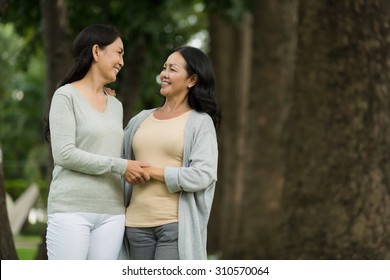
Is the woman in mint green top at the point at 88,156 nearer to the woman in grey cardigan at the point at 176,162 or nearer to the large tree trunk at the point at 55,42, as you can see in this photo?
the woman in grey cardigan at the point at 176,162

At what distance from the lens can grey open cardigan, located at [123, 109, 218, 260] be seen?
4.60 meters

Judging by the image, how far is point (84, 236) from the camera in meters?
4.62

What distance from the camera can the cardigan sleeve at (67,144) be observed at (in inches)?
177

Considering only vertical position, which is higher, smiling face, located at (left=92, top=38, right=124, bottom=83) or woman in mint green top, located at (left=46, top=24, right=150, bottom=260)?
smiling face, located at (left=92, top=38, right=124, bottom=83)

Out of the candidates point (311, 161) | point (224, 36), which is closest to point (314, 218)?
point (311, 161)

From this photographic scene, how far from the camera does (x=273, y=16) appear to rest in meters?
16.0

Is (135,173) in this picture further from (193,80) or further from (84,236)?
(193,80)

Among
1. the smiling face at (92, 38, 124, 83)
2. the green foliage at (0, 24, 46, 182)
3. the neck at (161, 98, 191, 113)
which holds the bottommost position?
the green foliage at (0, 24, 46, 182)

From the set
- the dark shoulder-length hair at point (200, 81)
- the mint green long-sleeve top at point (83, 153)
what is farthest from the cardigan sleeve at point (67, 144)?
the dark shoulder-length hair at point (200, 81)

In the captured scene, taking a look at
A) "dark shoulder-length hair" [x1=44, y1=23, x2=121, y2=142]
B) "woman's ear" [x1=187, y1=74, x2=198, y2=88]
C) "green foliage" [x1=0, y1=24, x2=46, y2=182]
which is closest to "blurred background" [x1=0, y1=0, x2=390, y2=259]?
"dark shoulder-length hair" [x1=44, y1=23, x2=121, y2=142]

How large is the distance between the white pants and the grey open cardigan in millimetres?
346

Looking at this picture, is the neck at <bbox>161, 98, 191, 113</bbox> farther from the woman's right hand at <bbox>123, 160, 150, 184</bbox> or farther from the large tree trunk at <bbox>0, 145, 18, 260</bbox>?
the large tree trunk at <bbox>0, 145, 18, 260</bbox>

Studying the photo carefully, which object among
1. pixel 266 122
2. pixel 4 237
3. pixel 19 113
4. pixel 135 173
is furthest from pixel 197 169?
pixel 19 113
